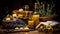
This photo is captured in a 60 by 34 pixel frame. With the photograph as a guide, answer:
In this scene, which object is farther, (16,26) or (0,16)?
(0,16)

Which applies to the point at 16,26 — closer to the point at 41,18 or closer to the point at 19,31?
the point at 19,31

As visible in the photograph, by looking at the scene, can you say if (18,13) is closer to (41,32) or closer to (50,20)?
(50,20)

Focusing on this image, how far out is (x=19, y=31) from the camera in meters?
2.23

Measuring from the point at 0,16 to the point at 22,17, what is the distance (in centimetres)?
77

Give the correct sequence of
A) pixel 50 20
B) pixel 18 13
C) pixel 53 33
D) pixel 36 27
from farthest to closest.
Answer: pixel 18 13, pixel 50 20, pixel 36 27, pixel 53 33

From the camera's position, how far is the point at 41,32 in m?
2.18

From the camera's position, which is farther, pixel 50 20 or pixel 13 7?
pixel 13 7

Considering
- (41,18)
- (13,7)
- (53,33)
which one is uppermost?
(13,7)

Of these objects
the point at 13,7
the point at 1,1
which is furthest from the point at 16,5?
the point at 1,1

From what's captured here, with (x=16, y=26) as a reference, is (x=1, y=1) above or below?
above

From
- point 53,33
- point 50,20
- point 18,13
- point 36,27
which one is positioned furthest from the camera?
point 18,13

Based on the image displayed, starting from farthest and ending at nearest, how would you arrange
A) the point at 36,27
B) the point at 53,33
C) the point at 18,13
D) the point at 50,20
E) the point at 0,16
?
the point at 0,16, the point at 18,13, the point at 50,20, the point at 36,27, the point at 53,33

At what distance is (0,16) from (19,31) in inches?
46.6

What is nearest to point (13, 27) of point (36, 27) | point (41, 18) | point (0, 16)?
point (36, 27)
